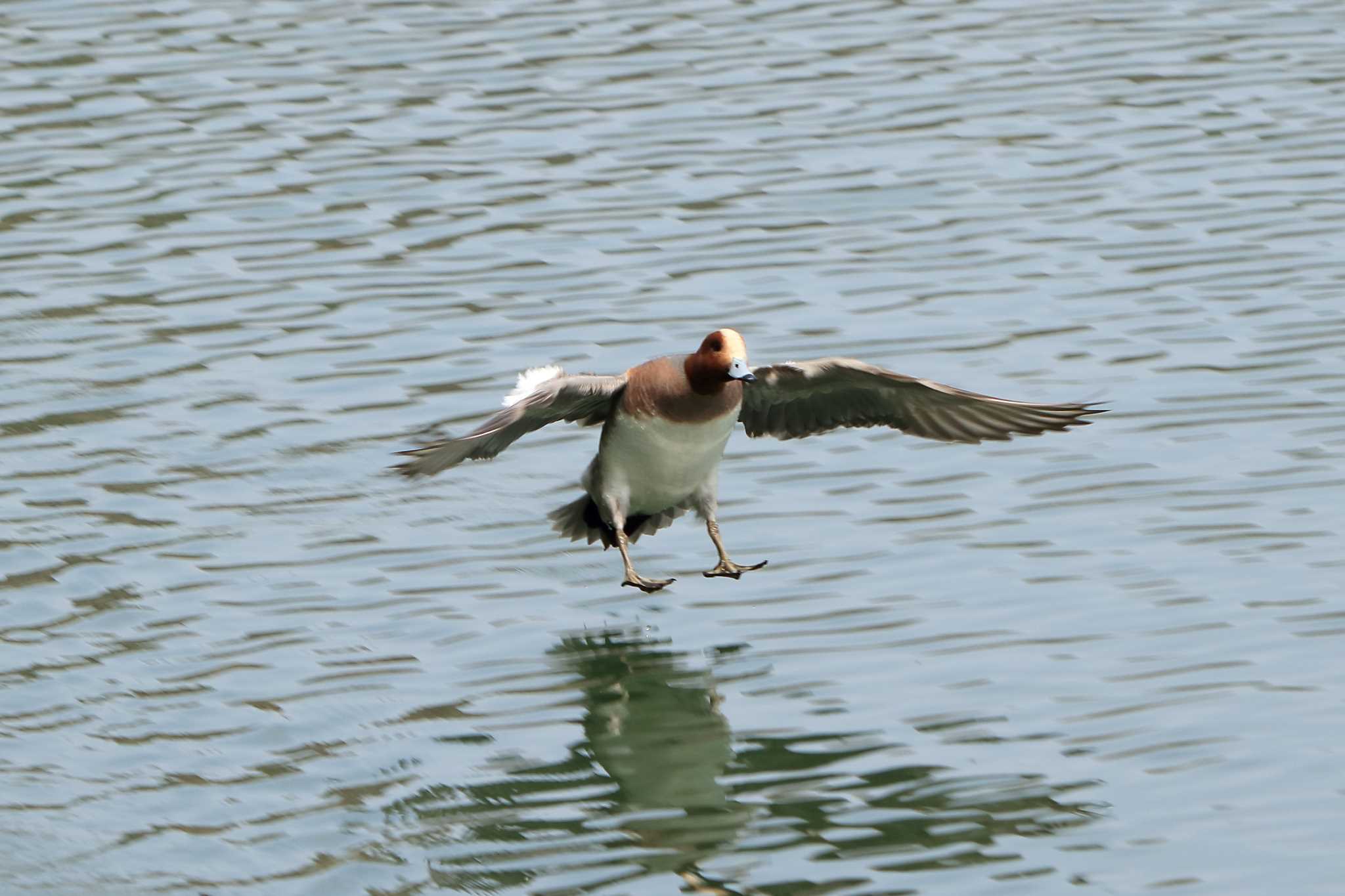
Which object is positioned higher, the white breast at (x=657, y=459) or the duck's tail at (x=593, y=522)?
the white breast at (x=657, y=459)

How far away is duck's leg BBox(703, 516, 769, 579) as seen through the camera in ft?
32.5

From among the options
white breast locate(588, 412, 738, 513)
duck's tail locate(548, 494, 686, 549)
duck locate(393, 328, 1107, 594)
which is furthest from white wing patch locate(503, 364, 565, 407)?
duck's tail locate(548, 494, 686, 549)

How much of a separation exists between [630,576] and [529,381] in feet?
3.60

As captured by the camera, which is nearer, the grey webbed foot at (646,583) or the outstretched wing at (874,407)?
the outstretched wing at (874,407)

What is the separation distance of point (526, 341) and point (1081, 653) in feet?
16.5

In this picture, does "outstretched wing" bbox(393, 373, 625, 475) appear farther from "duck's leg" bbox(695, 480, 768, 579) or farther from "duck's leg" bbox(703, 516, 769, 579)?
"duck's leg" bbox(703, 516, 769, 579)

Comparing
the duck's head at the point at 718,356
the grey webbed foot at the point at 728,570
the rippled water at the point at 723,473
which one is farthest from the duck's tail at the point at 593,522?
the duck's head at the point at 718,356

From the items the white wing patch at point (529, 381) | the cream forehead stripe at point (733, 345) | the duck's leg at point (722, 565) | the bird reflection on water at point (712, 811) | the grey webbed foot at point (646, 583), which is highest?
the cream forehead stripe at point (733, 345)

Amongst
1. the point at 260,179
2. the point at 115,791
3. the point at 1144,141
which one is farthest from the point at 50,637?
the point at 1144,141

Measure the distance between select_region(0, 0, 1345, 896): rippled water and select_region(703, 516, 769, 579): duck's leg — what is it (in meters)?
0.16

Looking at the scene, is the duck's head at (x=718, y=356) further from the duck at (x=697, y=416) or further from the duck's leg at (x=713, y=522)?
the duck's leg at (x=713, y=522)

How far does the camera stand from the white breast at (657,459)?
9797 millimetres

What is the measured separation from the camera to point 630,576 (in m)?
9.91

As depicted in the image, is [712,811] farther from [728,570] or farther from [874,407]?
[874,407]
